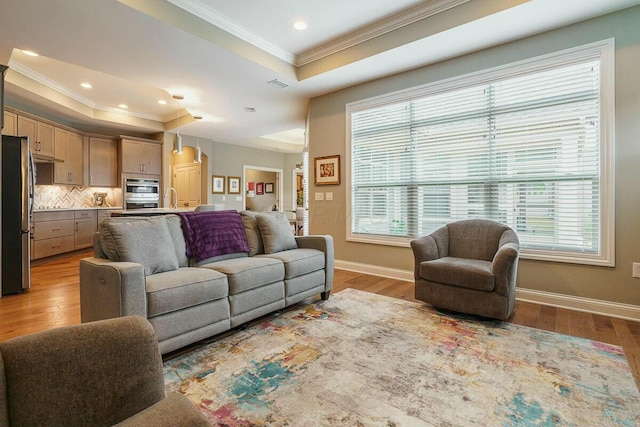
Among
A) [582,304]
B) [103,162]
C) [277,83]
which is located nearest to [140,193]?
[103,162]

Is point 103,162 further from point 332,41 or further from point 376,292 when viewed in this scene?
point 376,292

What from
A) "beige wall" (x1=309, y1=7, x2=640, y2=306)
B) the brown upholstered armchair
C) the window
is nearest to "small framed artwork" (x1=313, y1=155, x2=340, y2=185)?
the window

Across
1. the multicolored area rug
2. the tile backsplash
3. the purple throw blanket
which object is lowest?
the multicolored area rug

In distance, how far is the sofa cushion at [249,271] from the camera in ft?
7.54

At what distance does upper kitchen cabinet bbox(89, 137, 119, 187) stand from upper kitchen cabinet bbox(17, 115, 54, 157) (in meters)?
1.01

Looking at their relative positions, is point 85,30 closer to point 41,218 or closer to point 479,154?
point 41,218

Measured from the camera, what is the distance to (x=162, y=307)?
1875mm

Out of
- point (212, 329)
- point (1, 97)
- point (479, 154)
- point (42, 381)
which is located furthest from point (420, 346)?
point (1, 97)

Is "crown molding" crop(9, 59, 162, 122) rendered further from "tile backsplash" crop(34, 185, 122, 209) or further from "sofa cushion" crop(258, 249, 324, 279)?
"sofa cushion" crop(258, 249, 324, 279)

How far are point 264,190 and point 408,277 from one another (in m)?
8.00

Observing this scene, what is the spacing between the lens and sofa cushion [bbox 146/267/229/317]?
186 centimetres

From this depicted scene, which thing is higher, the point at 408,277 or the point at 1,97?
the point at 1,97

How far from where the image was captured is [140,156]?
6.93 m

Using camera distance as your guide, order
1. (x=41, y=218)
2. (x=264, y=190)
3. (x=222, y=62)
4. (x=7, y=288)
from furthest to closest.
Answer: (x=264, y=190), (x=41, y=218), (x=222, y=62), (x=7, y=288)
